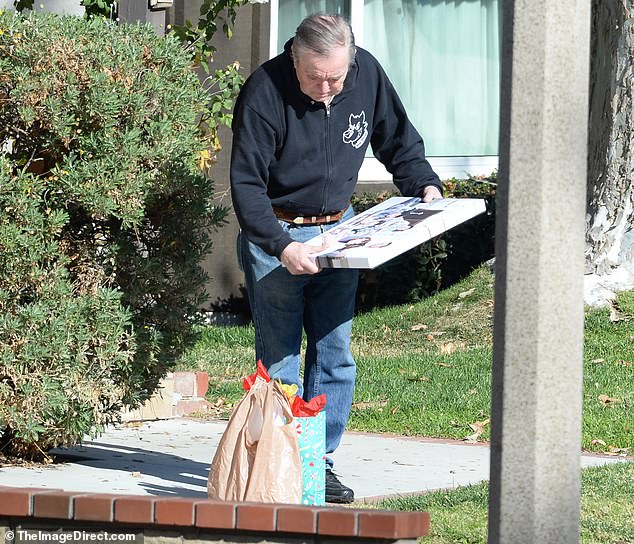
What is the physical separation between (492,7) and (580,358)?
10981 millimetres

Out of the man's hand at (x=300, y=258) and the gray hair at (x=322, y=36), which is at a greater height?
the gray hair at (x=322, y=36)

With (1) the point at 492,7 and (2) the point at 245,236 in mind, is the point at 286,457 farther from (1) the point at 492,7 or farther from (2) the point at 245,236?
(1) the point at 492,7

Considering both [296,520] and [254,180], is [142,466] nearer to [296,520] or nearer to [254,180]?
[254,180]

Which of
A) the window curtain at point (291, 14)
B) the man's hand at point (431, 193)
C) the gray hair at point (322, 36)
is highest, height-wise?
the window curtain at point (291, 14)

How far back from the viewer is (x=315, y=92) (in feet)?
14.9

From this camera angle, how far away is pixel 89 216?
16.5 ft

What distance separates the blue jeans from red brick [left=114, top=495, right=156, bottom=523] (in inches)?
57.2

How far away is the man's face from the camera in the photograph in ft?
14.5

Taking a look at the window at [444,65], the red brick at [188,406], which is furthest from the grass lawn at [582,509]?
the window at [444,65]

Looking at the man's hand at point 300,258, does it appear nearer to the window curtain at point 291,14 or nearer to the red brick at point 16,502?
the red brick at point 16,502

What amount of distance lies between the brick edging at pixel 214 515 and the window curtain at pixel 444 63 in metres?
9.35

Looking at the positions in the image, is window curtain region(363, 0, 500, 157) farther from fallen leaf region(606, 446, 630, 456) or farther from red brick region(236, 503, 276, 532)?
red brick region(236, 503, 276, 532)

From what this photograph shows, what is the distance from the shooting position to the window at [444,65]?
40.5 ft

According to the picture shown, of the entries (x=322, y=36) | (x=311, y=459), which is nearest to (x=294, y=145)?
(x=322, y=36)
